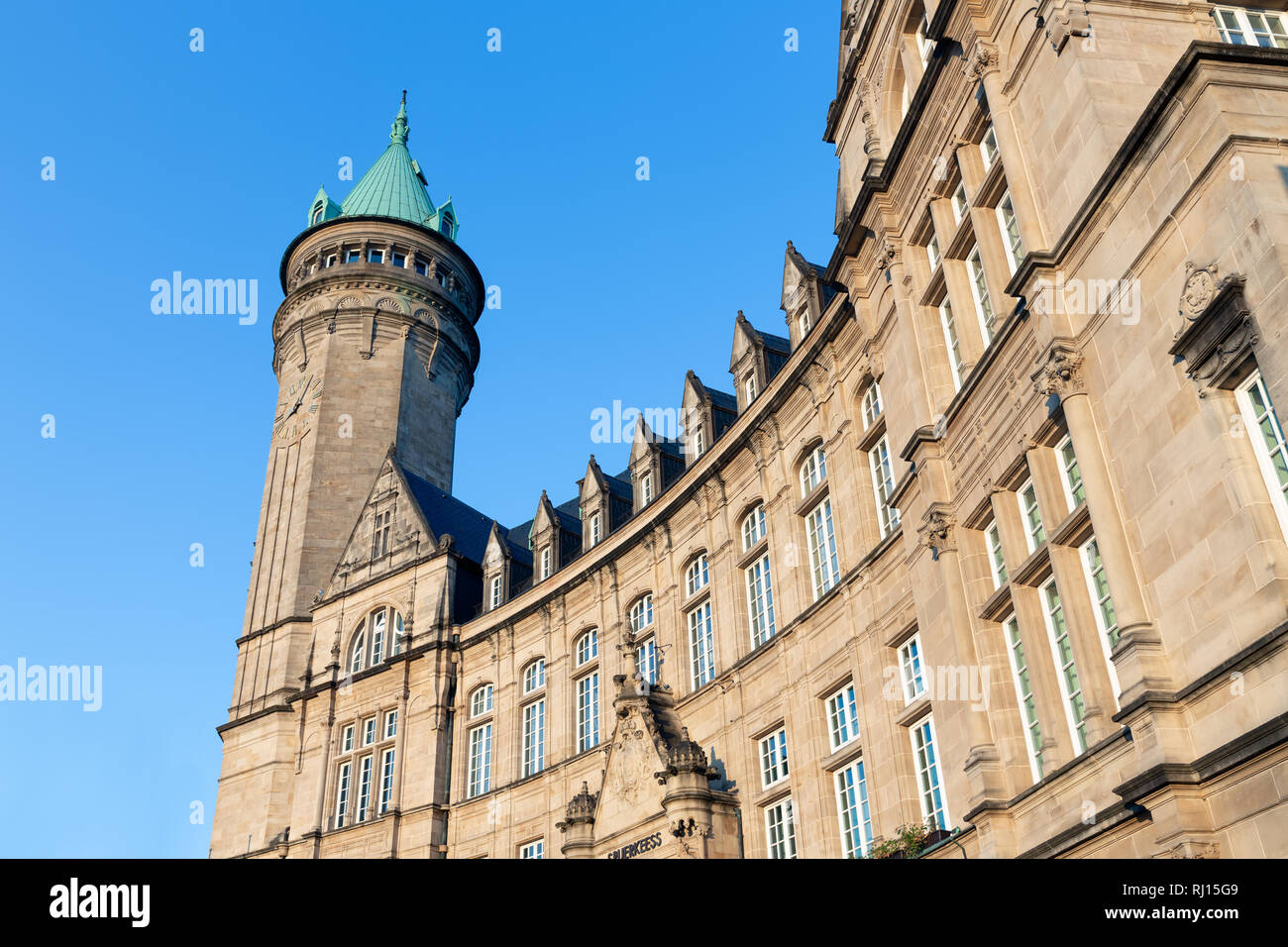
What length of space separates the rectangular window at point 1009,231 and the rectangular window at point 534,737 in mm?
22562

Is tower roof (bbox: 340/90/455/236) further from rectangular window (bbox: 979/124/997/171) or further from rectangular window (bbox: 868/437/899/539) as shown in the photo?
rectangular window (bbox: 979/124/997/171)

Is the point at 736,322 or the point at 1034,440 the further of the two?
the point at 736,322

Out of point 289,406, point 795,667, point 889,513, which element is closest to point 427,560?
point 289,406

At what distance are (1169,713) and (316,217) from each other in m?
54.7

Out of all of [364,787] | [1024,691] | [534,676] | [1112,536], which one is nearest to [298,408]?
[364,787]

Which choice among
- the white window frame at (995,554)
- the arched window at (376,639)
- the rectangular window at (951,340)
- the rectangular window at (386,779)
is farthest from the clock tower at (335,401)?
the white window frame at (995,554)

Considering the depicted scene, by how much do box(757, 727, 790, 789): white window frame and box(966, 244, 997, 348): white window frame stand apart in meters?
11.4

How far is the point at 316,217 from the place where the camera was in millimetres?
58469

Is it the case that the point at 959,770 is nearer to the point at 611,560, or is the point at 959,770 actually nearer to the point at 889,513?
the point at 889,513

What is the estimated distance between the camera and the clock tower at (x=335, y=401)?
43875 mm

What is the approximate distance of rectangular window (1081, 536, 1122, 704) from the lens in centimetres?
1318

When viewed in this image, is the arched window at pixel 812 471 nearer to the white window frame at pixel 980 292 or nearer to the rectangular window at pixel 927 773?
the rectangular window at pixel 927 773

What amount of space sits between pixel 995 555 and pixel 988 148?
6326 millimetres
